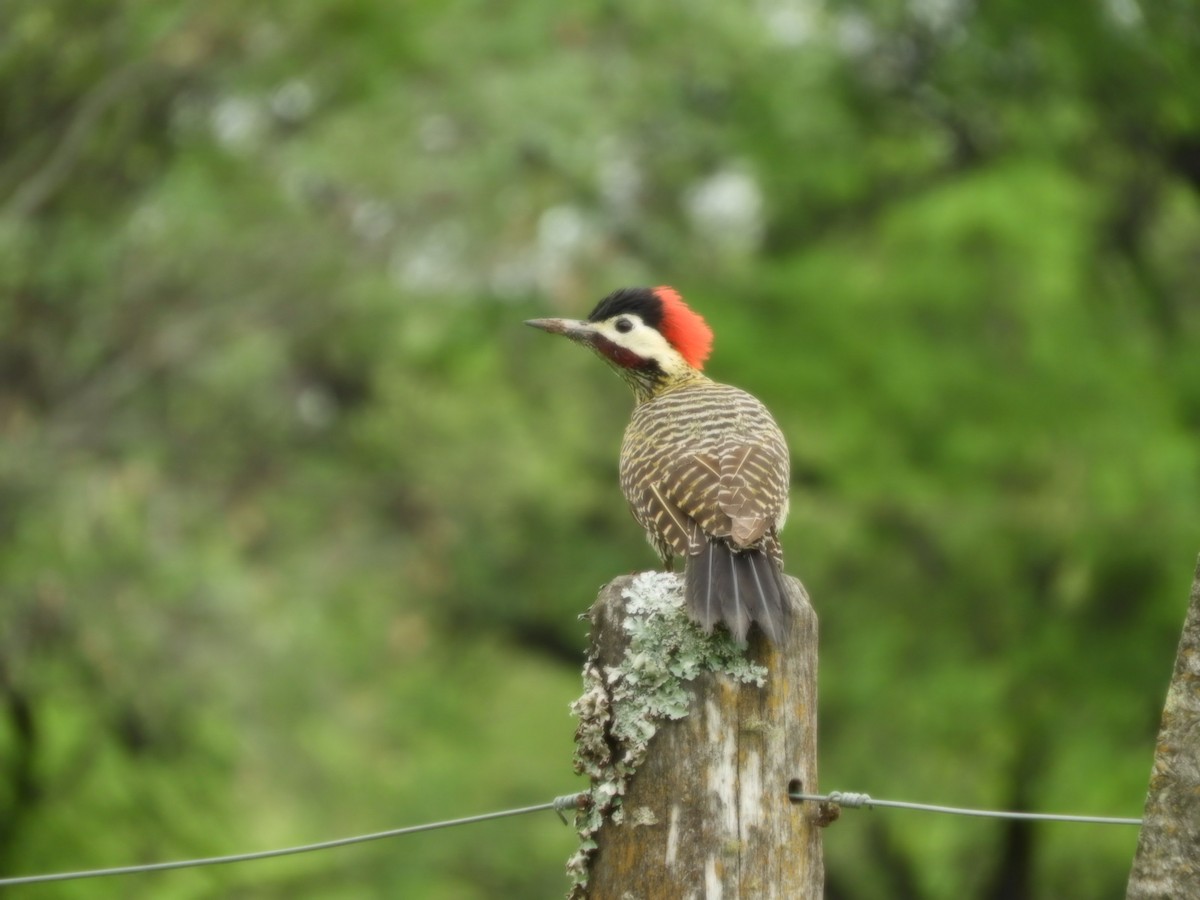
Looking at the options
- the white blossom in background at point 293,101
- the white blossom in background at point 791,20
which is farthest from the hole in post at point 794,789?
the white blossom in background at point 791,20

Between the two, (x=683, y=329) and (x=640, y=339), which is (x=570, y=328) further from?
(x=683, y=329)

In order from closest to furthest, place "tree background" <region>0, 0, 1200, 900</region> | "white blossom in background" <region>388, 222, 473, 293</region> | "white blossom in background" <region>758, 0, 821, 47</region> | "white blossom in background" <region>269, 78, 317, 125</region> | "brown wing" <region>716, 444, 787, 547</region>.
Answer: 1. "brown wing" <region>716, 444, 787, 547</region>
2. "tree background" <region>0, 0, 1200, 900</region>
3. "white blossom in background" <region>269, 78, 317, 125</region>
4. "white blossom in background" <region>388, 222, 473, 293</region>
5. "white blossom in background" <region>758, 0, 821, 47</region>

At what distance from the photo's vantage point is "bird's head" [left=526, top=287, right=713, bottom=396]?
614cm

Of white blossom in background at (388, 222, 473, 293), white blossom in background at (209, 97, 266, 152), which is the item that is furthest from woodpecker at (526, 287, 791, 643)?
white blossom in background at (388, 222, 473, 293)

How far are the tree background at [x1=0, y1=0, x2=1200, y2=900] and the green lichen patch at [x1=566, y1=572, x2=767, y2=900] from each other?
269 inches

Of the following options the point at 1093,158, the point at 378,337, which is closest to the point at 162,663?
the point at 378,337

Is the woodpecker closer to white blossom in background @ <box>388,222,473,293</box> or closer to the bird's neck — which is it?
the bird's neck

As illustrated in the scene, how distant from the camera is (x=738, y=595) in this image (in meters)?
3.55

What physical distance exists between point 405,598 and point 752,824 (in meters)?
14.7

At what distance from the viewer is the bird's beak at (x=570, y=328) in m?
5.91

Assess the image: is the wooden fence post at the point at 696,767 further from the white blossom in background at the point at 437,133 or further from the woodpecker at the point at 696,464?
the white blossom in background at the point at 437,133

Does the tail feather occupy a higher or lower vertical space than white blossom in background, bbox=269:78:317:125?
lower

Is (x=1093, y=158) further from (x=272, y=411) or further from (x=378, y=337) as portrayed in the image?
(x=272, y=411)

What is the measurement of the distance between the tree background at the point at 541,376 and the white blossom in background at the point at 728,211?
0.22ft
